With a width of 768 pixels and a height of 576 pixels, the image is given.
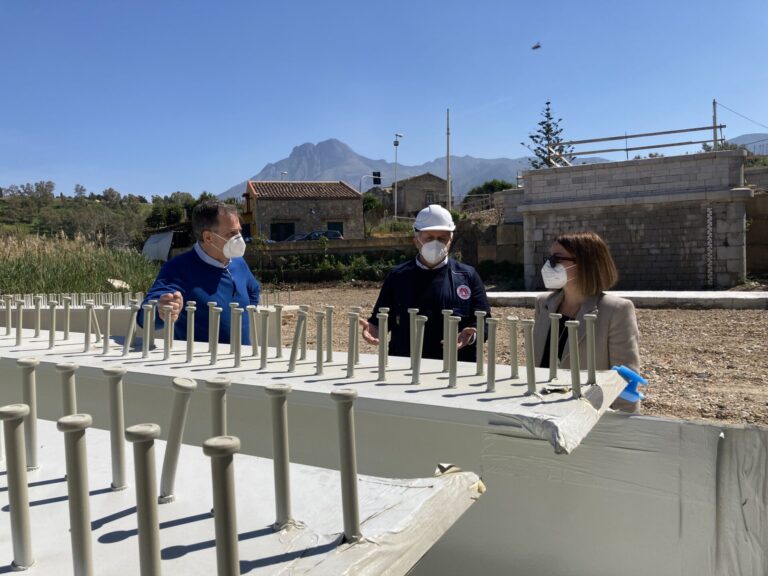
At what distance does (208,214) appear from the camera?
3.45 m

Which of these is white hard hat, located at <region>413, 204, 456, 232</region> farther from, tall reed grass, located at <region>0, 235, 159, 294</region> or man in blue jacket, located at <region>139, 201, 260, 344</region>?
tall reed grass, located at <region>0, 235, 159, 294</region>

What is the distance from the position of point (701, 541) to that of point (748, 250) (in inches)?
926

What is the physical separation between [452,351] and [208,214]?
6.50 feet

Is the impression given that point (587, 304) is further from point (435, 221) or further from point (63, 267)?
point (63, 267)

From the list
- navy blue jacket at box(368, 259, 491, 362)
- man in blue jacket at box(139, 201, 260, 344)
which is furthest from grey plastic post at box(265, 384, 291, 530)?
navy blue jacket at box(368, 259, 491, 362)

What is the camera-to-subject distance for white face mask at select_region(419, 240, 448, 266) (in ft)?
11.7

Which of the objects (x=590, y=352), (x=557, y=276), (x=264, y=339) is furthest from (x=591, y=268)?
(x=264, y=339)

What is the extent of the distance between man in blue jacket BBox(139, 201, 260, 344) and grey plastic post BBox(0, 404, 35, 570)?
7.68 ft

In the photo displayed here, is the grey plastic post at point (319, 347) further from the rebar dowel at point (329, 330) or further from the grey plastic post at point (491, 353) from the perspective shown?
the grey plastic post at point (491, 353)

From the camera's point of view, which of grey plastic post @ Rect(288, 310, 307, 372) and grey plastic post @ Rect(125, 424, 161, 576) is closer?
grey plastic post @ Rect(125, 424, 161, 576)

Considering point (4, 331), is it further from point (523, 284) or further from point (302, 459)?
point (523, 284)

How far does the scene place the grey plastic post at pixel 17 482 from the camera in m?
Answer: 0.78

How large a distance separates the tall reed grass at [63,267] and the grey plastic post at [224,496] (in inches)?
328

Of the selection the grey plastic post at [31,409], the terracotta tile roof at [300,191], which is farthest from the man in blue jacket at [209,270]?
the terracotta tile roof at [300,191]
